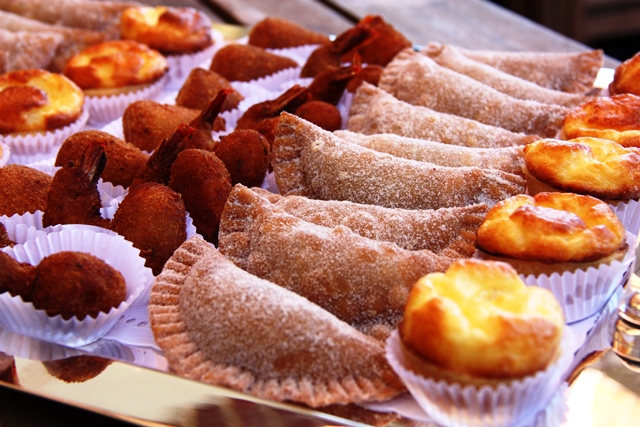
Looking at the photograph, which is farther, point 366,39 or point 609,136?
point 366,39

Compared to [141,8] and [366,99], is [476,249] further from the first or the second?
[141,8]

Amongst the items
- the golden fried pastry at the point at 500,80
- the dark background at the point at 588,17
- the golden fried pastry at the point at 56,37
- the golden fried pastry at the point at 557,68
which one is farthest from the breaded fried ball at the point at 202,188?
the dark background at the point at 588,17

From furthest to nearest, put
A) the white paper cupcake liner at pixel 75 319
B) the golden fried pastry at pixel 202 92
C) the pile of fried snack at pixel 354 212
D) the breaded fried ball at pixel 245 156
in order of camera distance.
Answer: the golden fried pastry at pixel 202 92 < the breaded fried ball at pixel 245 156 < the white paper cupcake liner at pixel 75 319 < the pile of fried snack at pixel 354 212

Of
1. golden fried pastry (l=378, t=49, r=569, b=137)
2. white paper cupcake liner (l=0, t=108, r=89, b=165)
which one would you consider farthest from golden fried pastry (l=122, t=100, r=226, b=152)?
golden fried pastry (l=378, t=49, r=569, b=137)

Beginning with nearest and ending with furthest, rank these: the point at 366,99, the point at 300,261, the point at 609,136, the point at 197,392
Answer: the point at 197,392, the point at 300,261, the point at 609,136, the point at 366,99

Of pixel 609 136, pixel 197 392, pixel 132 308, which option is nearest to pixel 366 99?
pixel 609 136

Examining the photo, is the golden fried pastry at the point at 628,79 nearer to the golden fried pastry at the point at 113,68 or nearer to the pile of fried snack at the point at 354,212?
the pile of fried snack at the point at 354,212
